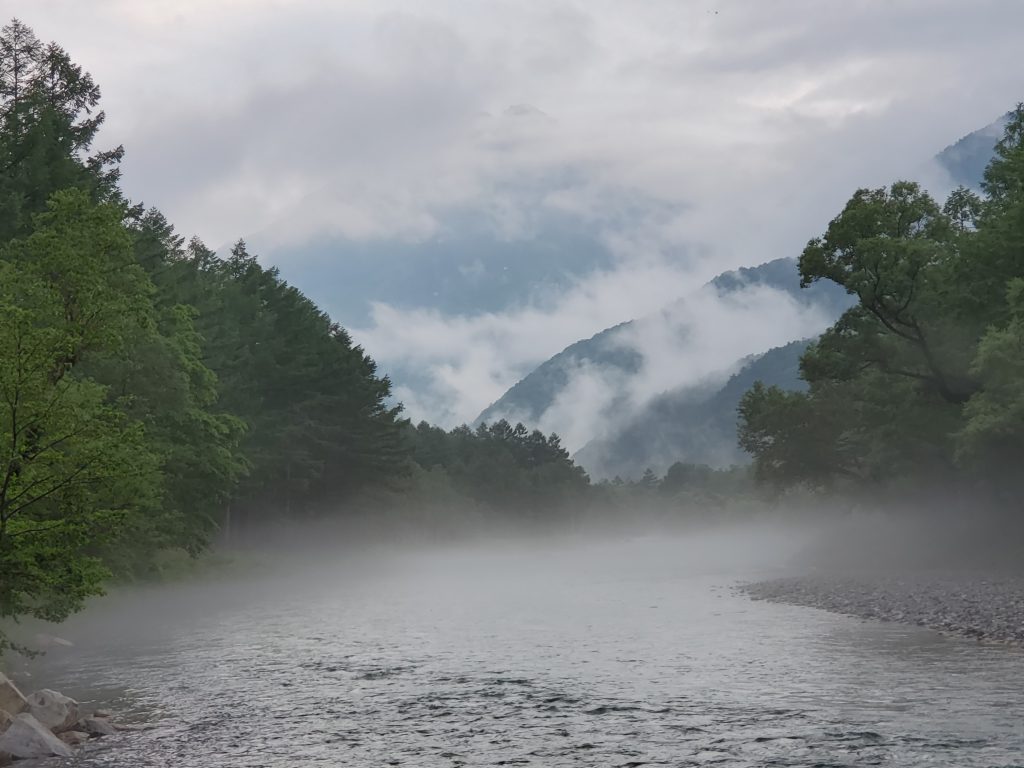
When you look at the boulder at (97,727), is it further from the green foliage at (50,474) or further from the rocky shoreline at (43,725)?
the green foliage at (50,474)

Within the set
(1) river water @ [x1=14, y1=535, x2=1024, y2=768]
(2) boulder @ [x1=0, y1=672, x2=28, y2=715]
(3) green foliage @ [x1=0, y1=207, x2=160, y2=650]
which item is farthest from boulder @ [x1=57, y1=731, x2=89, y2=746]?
(3) green foliage @ [x1=0, y1=207, x2=160, y2=650]

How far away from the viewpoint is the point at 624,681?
2638cm

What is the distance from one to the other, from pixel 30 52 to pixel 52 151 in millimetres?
8065

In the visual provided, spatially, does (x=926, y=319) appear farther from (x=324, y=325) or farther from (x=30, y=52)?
(x=324, y=325)

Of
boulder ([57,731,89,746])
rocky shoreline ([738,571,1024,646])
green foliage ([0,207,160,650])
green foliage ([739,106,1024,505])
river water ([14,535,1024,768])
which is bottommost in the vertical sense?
boulder ([57,731,89,746])

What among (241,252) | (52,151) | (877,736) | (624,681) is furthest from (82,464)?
(241,252)

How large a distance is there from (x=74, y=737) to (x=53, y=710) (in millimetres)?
1234

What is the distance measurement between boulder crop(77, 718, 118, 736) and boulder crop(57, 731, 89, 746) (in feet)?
1.12

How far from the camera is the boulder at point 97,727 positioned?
21.8 m

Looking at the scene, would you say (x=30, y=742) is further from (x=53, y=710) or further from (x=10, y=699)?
(x=10, y=699)

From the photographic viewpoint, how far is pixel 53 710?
22.2 metres

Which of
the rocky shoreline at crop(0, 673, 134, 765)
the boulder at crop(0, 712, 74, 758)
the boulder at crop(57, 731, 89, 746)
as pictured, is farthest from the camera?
the boulder at crop(57, 731, 89, 746)

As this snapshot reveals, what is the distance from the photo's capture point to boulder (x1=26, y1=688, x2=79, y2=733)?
21.8m

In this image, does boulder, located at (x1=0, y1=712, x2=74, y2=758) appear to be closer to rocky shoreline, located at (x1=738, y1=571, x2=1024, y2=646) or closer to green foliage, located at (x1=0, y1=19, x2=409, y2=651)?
green foliage, located at (x1=0, y1=19, x2=409, y2=651)
